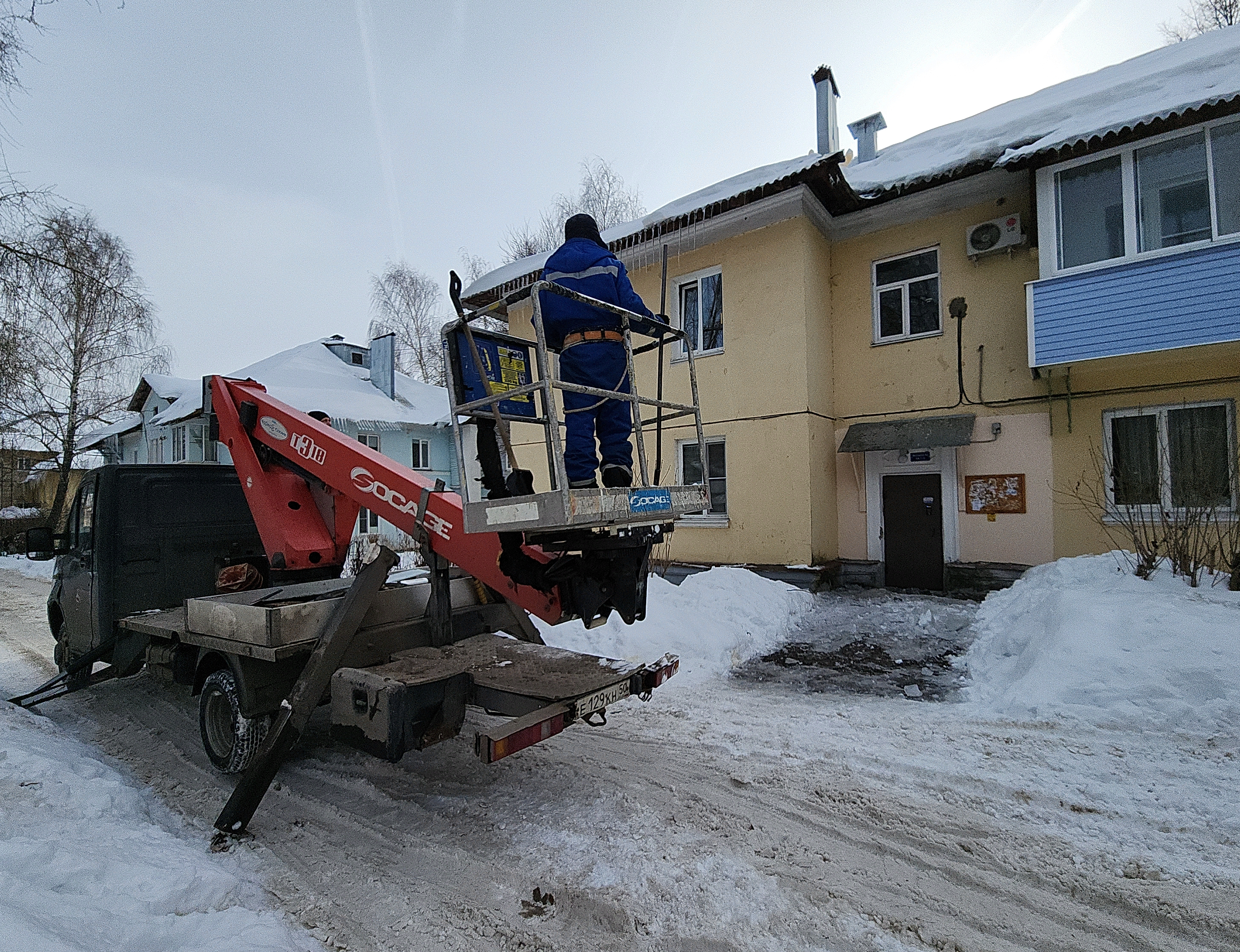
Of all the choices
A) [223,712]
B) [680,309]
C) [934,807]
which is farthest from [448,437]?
[934,807]

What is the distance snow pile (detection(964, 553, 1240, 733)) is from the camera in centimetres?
450

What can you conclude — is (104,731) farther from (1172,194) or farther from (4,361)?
(1172,194)

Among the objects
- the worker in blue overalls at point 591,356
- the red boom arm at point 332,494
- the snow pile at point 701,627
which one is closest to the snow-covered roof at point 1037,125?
the snow pile at point 701,627

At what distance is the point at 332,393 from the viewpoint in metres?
23.0

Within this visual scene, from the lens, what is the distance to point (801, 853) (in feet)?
9.92

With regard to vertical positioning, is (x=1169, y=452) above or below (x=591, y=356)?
below

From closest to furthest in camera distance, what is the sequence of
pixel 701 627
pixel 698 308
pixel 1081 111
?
pixel 701 627
pixel 1081 111
pixel 698 308

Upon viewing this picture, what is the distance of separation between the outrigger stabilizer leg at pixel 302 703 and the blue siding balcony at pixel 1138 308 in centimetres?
951

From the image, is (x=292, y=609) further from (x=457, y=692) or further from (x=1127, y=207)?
(x=1127, y=207)

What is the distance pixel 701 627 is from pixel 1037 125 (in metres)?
9.31

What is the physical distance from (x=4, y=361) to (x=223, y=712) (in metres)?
8.10

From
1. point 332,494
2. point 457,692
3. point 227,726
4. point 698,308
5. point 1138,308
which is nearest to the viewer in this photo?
point 457,692

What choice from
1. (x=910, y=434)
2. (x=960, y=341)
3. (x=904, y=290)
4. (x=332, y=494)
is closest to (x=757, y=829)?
(x=332, y=494)

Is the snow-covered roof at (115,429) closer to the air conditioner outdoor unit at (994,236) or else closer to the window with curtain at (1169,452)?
the air conditioner outdoor unit at (994,236)
